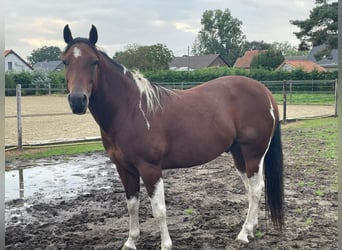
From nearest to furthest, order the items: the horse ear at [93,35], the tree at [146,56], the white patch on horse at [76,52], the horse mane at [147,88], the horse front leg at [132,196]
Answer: the white patch on horse at [76,52], the horse ear at [93,35], the horse mane at [147,88], the horse front leg at [132,196], the tree at [146,56]

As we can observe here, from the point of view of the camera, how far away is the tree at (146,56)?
21.4m

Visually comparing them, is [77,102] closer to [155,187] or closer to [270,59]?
[155,187]

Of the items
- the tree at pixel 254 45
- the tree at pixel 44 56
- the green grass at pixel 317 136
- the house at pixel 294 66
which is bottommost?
the green grass at pixel 317 136

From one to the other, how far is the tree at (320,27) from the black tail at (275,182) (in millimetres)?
17637

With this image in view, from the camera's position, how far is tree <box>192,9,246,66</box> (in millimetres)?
51875

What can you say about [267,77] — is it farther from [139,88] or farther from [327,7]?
[139,88]

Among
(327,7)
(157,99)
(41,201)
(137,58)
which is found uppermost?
(327,7)

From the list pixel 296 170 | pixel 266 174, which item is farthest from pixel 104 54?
pixel 296 170

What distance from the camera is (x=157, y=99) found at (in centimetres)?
275

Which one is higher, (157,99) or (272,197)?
(157,99)

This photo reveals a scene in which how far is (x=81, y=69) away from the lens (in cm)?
233

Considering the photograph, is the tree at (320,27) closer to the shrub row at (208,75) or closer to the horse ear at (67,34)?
the shrub row at (208,75)

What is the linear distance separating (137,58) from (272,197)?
20.8 metres

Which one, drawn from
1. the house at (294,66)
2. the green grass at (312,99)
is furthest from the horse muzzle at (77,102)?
the house at (294,66)
